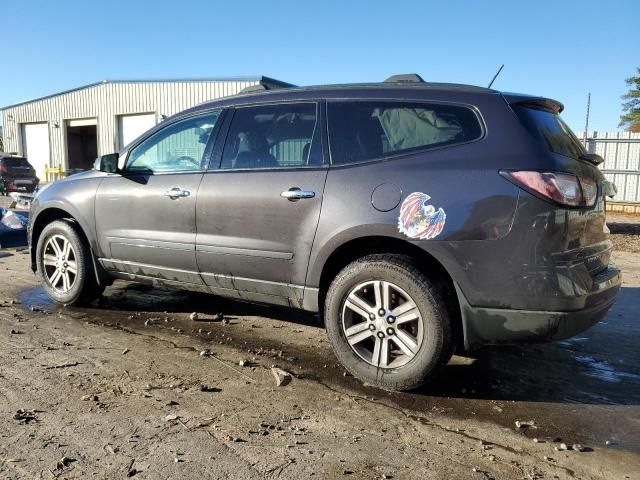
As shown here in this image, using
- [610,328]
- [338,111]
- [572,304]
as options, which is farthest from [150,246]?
[610,328]

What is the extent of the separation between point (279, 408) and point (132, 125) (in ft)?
85.4

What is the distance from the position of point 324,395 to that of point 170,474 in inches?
44.3

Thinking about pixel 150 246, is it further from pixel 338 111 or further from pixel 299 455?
pixel 299 455

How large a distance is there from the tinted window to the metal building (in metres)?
17.7

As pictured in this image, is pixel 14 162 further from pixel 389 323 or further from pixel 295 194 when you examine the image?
pixel 389 323

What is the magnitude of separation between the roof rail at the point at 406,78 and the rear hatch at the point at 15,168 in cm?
2187

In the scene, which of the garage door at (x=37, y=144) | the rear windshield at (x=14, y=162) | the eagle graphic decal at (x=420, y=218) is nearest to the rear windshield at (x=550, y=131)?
the eagle graphic decal at (x=420, y=218)

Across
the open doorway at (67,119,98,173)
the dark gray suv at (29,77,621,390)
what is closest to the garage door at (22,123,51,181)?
the open doorway at (67,119,98,173)

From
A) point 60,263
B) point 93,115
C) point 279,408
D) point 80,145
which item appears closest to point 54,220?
point 60,263

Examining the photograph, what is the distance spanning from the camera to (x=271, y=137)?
3.99 meters

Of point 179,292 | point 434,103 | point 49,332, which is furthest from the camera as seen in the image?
point 179,292

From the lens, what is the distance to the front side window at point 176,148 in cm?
432

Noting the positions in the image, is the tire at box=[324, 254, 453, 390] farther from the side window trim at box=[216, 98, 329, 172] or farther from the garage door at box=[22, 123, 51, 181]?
the garage door at box=[22, 123, 51, 181]

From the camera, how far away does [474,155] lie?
3111 millimetres
